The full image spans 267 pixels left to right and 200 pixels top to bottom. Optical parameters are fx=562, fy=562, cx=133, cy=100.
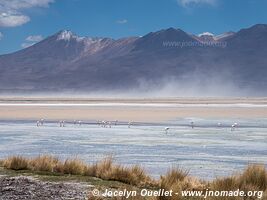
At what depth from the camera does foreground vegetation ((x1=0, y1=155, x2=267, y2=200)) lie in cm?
823

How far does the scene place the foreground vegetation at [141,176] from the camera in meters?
8.23

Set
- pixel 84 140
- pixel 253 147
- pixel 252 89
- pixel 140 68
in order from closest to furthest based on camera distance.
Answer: pixel 253 147 → pixel 84 140 → pixel 252 89 → pixel 140 68

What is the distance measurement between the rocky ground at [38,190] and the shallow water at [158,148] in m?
3.34

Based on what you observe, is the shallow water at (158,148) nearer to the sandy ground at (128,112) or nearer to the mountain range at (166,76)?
the sandy ground at (128,112)

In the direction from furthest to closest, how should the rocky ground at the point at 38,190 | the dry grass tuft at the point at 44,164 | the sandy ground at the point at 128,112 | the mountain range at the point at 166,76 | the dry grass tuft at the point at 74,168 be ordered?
the mountain range at the point at 166,76 < the sandy ground at the point at 128,112 < the dry grass tuft at the point at 44,164 < the dry grass tuft at the point at 74,168 < the rocky ground at the point at 38,190

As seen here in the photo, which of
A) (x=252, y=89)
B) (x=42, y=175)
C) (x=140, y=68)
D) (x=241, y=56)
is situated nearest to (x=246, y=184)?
(x=42, y=175)

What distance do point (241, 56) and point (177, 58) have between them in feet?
71.4

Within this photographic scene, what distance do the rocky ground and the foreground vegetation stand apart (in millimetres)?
532

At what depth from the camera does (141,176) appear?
378 inches

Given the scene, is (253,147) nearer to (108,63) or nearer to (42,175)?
(42,175)

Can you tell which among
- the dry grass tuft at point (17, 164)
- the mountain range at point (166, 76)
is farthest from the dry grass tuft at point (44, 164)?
the mountain range at point (166, 76)

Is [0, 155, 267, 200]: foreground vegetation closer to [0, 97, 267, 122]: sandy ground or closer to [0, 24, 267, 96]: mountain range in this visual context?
[0, 97, 267, 122]: sandy ground

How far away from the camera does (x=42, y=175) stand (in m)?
9.84

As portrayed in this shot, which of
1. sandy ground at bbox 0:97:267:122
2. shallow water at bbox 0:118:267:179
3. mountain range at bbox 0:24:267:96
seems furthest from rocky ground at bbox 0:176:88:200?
mountain range at bbox 0:24:267:96
